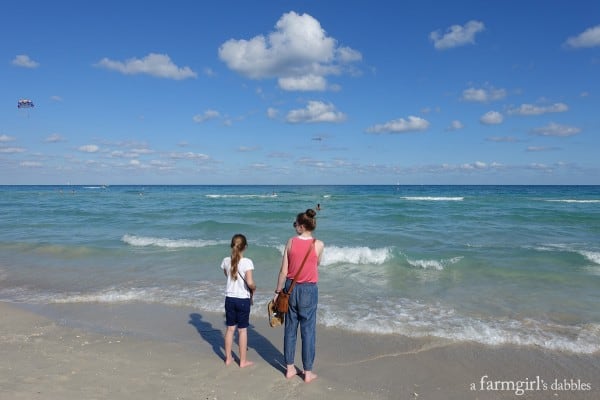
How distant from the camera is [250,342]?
5.86m

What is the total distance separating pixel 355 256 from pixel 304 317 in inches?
314

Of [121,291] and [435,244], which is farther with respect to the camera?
[435,244]

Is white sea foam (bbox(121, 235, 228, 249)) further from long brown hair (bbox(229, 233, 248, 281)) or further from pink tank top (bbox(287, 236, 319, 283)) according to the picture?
pink tank top (bbox(287, 236, 319, 283))

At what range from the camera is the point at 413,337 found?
234 inches

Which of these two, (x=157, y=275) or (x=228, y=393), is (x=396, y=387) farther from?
(x=157, y=275)

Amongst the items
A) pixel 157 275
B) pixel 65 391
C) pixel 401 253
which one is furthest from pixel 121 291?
pixel 401 253

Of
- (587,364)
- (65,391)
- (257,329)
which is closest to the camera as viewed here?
(65,391)

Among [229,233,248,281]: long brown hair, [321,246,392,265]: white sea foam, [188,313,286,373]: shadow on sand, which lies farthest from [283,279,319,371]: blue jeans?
[321,246,392,265]: white sea foam

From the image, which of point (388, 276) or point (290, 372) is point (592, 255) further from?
point (290, 372)

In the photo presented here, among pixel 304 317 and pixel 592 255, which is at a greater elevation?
pixel 304 317

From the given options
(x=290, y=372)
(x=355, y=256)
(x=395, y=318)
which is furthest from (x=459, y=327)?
(x=355, y=256)

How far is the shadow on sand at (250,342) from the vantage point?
5.25 metres

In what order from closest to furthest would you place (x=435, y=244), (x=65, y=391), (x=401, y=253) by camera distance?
1. (x=65, y=391)
2. (x=401, y=253)
3. (x=435, y=244)

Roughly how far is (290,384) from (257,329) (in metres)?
2.01
